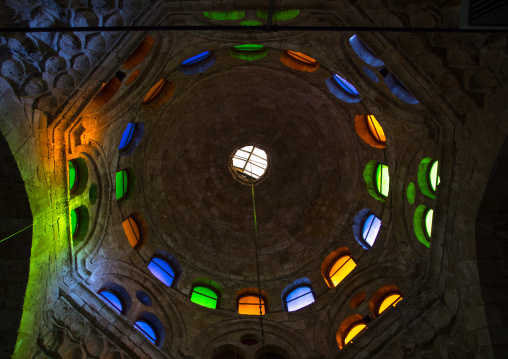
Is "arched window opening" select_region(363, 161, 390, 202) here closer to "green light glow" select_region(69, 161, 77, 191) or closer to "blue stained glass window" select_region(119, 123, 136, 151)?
"blue stained glass window" select_region(119, 123, 136, 151)

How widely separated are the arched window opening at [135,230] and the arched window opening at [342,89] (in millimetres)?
8031

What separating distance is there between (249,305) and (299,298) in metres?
1.75

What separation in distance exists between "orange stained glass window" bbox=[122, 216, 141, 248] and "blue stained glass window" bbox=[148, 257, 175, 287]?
88cm

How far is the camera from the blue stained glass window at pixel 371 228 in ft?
46.7

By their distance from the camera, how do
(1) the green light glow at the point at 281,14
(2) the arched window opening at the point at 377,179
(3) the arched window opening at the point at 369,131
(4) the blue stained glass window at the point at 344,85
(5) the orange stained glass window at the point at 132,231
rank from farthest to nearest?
(5) the orange stained glass window at the point at 132,231, (2) the arched window opening at the point at 377,179, (3) the arched window opening at the point at 369,131, (4) the blue stained glass window at the point at 344,85, (1) the green light glow at the point at 281,14

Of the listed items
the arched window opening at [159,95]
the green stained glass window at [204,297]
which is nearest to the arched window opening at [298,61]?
the arched window opening at [159,95]

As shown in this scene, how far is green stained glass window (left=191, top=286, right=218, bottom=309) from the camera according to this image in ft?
47.7

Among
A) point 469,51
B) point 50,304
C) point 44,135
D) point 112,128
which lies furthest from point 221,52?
point 50,304

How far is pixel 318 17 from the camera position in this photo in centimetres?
880

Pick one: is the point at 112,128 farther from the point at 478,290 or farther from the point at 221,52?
the point at 478,290

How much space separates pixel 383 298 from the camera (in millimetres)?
12461

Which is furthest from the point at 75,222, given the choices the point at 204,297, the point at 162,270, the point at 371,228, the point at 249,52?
the point at 371,228

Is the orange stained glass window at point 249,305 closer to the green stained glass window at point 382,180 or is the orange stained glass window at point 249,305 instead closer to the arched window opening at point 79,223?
the green stained glass window at point 382,180

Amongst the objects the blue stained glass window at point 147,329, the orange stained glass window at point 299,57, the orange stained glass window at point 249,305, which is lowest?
the blue stained glass window at point 147,329
